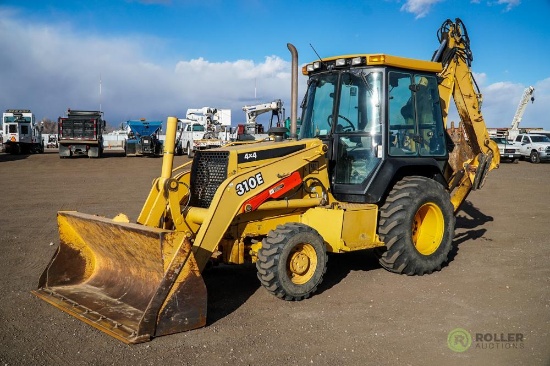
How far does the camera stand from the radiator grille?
19.7ft

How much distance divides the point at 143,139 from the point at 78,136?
3870 millimetres

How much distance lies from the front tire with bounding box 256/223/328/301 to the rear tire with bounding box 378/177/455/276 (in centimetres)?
111

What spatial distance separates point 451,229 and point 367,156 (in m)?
1.66

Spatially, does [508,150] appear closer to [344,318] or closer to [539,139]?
[539,139]

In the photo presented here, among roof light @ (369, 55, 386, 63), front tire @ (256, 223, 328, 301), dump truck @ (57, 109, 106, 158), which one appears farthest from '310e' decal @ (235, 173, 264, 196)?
dump truck @ (57, 109, 106, 158)

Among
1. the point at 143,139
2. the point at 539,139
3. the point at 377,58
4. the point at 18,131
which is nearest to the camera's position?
the point at 377,58

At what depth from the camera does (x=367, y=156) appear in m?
6.75

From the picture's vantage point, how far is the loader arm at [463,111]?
8438 mm

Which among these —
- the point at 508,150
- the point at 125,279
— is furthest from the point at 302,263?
the point at 508,150

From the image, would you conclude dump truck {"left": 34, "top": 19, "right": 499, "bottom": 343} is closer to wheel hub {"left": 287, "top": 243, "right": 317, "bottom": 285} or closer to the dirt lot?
wheel hub {"left": 287, "top": 243, "right": 317, "bottom": 285}

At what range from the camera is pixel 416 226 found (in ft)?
24.0

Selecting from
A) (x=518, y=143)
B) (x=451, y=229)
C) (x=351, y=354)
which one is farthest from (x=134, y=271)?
(x=518, y=143)

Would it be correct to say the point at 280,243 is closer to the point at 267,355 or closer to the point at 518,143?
the point at 267,355

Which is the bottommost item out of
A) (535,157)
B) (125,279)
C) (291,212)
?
(125,279)
